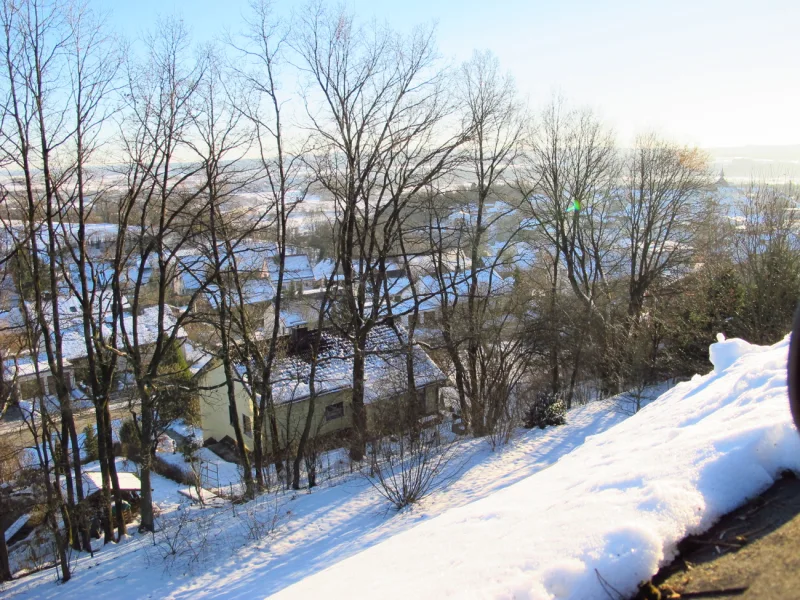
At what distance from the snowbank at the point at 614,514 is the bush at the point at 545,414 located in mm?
10862

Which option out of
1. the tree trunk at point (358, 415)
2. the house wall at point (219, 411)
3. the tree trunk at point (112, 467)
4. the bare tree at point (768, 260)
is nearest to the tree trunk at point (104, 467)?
the tree trunk at point (112, 467)

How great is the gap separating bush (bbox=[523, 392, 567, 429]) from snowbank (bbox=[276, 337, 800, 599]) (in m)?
10.9

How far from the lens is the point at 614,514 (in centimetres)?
265

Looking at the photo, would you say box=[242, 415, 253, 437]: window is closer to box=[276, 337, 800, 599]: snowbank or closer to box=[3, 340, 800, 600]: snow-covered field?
box=[3, 340, 800, 600]: snow-covered field

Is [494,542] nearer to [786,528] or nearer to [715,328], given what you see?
[786,528]

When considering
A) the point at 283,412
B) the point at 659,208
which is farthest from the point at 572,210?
the point at 283,412

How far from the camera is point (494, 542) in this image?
3240mm

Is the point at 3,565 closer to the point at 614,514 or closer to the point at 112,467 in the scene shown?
the point at 112,467

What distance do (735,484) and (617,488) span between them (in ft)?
2.16

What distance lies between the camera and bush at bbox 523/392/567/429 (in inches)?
595

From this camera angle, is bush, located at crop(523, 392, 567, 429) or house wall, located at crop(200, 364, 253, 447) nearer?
bush, located at crop(523, 392, 567, 429)

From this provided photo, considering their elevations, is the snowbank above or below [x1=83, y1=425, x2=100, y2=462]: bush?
above

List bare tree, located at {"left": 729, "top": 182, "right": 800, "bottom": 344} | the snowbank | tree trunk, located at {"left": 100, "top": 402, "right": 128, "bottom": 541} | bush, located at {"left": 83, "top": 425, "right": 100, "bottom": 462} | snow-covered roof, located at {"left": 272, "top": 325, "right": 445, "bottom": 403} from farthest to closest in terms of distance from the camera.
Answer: bush, located at {"left": 83, "top": 425, "right": 100, "bottom": 462} → snow-covered roof, located at {"left": 272, "top": 325, "right": 445, "bottom": 403} → bare tree, located at {"left": 729, "top": 182, "right": 800, "bottom": 344} → tree trunk, located at {"left": 100, "top": 402, "right": 128, "bottom": 541} → the snowbank

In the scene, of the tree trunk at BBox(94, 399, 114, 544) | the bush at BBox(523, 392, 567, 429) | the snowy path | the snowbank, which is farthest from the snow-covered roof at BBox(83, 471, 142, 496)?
the snowbank
